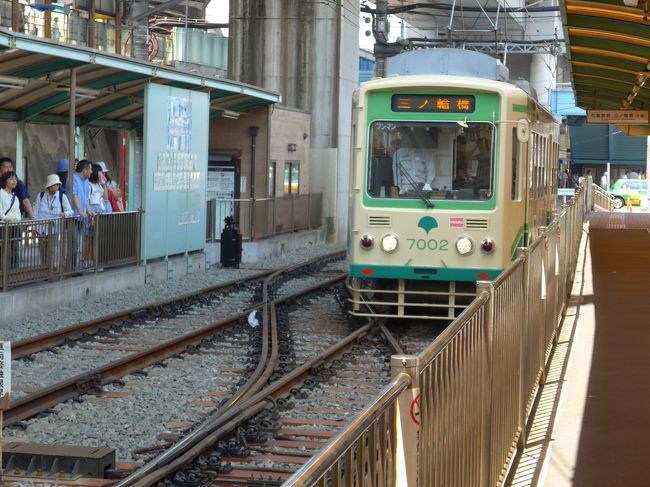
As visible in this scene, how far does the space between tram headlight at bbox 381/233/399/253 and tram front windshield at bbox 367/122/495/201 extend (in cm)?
49

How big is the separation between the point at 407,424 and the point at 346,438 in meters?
0.80

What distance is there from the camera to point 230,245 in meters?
25.1

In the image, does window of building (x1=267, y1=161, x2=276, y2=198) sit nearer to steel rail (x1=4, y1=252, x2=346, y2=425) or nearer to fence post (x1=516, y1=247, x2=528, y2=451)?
steel rail (x1=4, y1=252, x2=346, y2=425)

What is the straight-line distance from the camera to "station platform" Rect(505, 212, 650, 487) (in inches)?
289

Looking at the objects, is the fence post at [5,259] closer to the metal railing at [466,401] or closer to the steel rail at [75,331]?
the steel rail at [75,331]

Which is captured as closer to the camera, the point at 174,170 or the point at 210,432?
the point at 210,432

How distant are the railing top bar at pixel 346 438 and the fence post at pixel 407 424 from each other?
37 mm

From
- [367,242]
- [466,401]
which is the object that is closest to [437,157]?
[367,242]

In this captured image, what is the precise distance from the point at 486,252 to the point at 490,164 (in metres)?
1.05

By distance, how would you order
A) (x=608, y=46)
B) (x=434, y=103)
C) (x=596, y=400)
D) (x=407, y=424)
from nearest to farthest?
(x=407, y=424) → (x=596, y=400) → (x=608, y=46) → (x=434, y=103)

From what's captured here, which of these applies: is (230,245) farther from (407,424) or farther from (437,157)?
(407,424)

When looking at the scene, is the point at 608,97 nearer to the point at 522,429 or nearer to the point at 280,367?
the point at 280,367

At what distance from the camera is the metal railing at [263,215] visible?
88.4 ft

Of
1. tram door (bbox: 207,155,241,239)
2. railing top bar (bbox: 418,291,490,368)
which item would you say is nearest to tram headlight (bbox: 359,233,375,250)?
railing top bar (bbox: 418,291,490,368)
